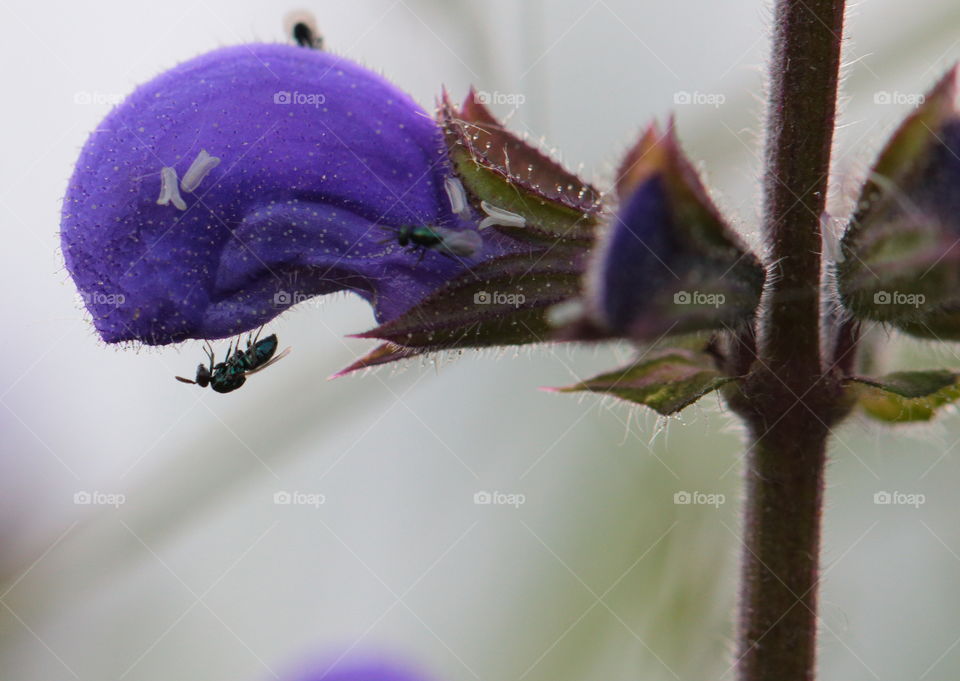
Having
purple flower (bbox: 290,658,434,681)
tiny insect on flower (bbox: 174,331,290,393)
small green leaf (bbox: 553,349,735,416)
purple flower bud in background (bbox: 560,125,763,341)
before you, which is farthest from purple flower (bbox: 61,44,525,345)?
purple flower (bbox: 290,658,434,681)

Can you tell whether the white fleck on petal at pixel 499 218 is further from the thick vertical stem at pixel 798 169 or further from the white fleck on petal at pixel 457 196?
the thick vertical stem at pixel 798 169

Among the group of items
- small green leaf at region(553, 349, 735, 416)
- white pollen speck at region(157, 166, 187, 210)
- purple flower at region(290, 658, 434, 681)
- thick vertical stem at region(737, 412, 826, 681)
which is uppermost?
white pollen speck at region(157, 166, 187, 210)

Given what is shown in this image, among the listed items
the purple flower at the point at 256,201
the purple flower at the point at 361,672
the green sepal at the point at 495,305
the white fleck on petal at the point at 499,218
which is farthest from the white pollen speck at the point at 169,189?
the purple flower at the point at 361,672

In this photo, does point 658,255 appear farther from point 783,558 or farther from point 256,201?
point 256,201

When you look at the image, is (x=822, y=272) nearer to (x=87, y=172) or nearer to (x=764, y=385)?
(x=764, y=385)

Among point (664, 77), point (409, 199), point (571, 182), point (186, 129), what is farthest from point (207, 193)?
point (664, 77)

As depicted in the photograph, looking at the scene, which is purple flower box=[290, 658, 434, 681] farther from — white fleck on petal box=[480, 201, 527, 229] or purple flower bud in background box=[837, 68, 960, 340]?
purple flower bud in background box=[837, 68, 960, 340]
